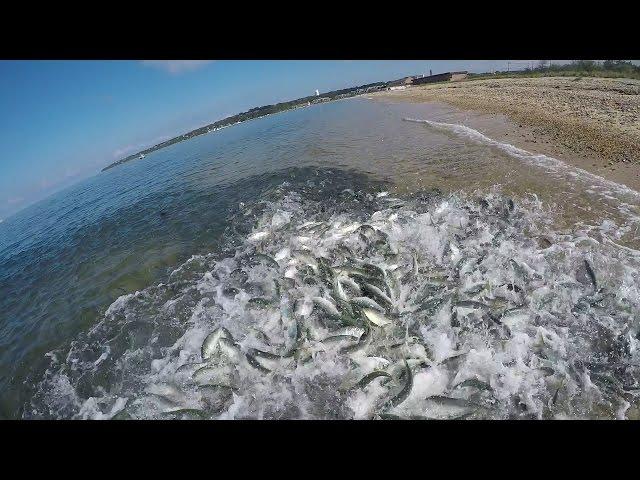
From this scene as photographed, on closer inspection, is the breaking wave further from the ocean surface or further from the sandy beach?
the sandy beach

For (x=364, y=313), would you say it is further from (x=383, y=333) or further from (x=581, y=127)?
(x=581, y=127)

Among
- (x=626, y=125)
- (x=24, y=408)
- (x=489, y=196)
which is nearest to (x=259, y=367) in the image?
(x=24, y=408)

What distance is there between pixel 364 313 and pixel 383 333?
51 cm

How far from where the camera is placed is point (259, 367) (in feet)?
19.8

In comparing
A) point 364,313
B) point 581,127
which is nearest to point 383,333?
point 364,313

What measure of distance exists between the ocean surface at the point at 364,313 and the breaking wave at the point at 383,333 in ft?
0.11

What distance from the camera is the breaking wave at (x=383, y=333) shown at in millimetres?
5336

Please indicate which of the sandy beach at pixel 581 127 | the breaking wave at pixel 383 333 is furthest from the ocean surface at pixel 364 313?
the sandy beach at pixel 581 127

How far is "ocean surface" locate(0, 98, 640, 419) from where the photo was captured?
17.9 feet

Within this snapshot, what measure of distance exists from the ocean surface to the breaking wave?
34mm

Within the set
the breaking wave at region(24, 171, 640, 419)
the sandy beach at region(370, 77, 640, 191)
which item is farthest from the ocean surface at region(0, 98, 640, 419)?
the sandy beach at region(370, 77, 640, 191)

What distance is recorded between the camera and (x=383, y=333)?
631 centimetres

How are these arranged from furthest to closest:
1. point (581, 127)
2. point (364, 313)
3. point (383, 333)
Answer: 1. point (581, 127)
2. point (364, 313)
3. point (383, 333)
